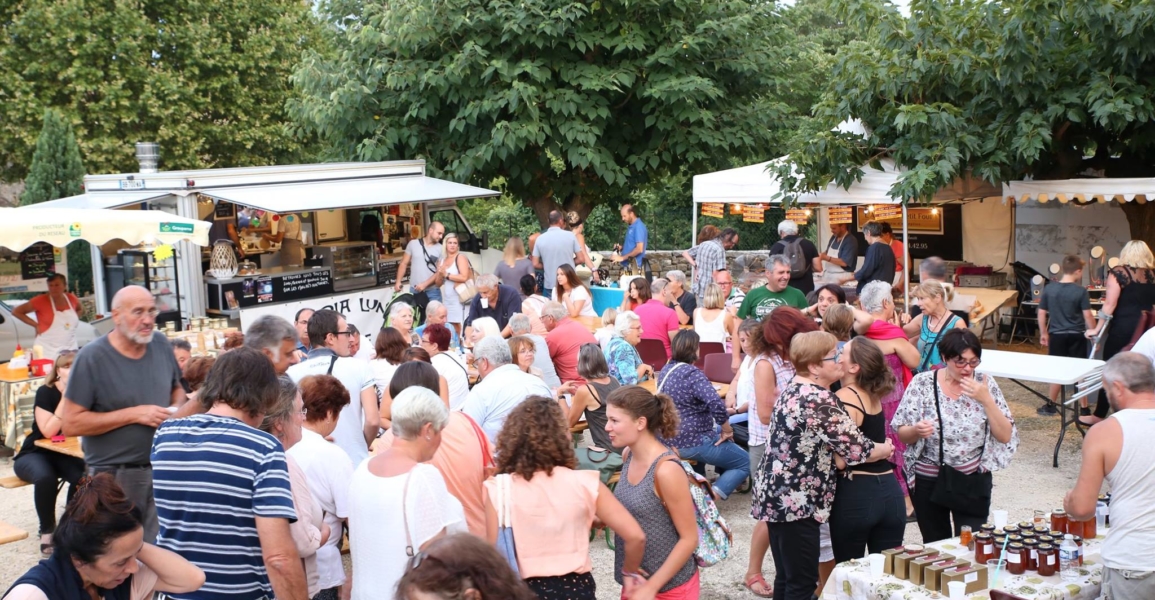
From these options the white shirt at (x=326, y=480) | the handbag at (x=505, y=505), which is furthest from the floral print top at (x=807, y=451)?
the white shirt at (x=326, y=480)

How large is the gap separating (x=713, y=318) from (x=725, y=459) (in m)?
2.18

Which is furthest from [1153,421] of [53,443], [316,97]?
[316,97]

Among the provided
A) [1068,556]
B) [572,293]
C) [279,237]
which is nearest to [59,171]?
[279,237]

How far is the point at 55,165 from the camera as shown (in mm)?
22844

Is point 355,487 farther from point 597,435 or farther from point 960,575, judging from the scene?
point 597,435

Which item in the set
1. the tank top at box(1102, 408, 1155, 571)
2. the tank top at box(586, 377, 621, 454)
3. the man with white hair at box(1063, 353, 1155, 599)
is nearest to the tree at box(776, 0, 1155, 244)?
the tank top at box(586, 377, 621, 454)

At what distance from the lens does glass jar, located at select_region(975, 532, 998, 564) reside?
14.7 feet

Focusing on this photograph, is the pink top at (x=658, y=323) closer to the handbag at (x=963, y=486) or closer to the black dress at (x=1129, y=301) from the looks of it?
the black dress at (x=1129, y=301)

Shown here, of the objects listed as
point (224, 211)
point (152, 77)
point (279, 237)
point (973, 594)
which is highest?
point (152, 77)

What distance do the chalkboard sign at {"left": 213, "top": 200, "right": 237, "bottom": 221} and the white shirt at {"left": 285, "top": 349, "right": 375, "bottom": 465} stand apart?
8.73 m

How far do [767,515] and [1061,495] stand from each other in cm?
387

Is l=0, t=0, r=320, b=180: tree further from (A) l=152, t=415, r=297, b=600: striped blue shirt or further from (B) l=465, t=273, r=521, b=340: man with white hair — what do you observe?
(A) l=152, t=415, r=297, b=600: striped blue shirt

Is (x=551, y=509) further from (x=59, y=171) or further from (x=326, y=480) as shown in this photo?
(x=59, y=171)

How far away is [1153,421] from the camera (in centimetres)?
391
